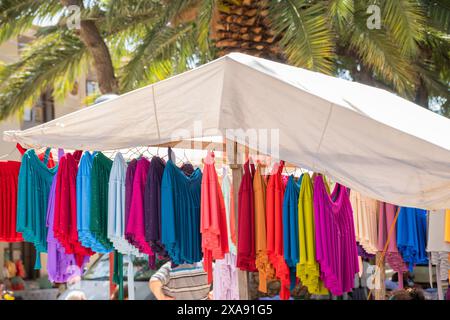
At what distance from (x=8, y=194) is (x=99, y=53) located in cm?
754

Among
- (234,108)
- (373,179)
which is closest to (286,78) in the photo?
(234,108)

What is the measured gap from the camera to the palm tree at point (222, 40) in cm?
1023

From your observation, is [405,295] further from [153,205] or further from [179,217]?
[153,205]

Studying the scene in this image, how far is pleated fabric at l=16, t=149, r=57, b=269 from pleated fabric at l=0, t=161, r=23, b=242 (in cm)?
29

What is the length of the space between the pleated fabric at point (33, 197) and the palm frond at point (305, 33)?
513cm

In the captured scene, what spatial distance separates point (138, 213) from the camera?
196 inches

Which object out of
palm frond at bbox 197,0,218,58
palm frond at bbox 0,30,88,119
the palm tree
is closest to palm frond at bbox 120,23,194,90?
the palm tree

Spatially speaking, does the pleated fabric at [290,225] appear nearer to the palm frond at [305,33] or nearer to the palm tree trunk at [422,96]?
the palm frond at [305,33]

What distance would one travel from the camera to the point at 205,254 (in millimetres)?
5078

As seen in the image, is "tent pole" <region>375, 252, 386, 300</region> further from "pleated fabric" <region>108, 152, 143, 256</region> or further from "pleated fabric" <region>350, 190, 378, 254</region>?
"pleated fabric" <region>108, 152, 143, 256</region>

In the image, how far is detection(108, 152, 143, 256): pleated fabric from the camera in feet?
16.6

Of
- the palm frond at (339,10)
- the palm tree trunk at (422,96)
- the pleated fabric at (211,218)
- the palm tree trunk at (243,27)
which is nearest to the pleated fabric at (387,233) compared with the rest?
the pleated fabric at (211,218)
